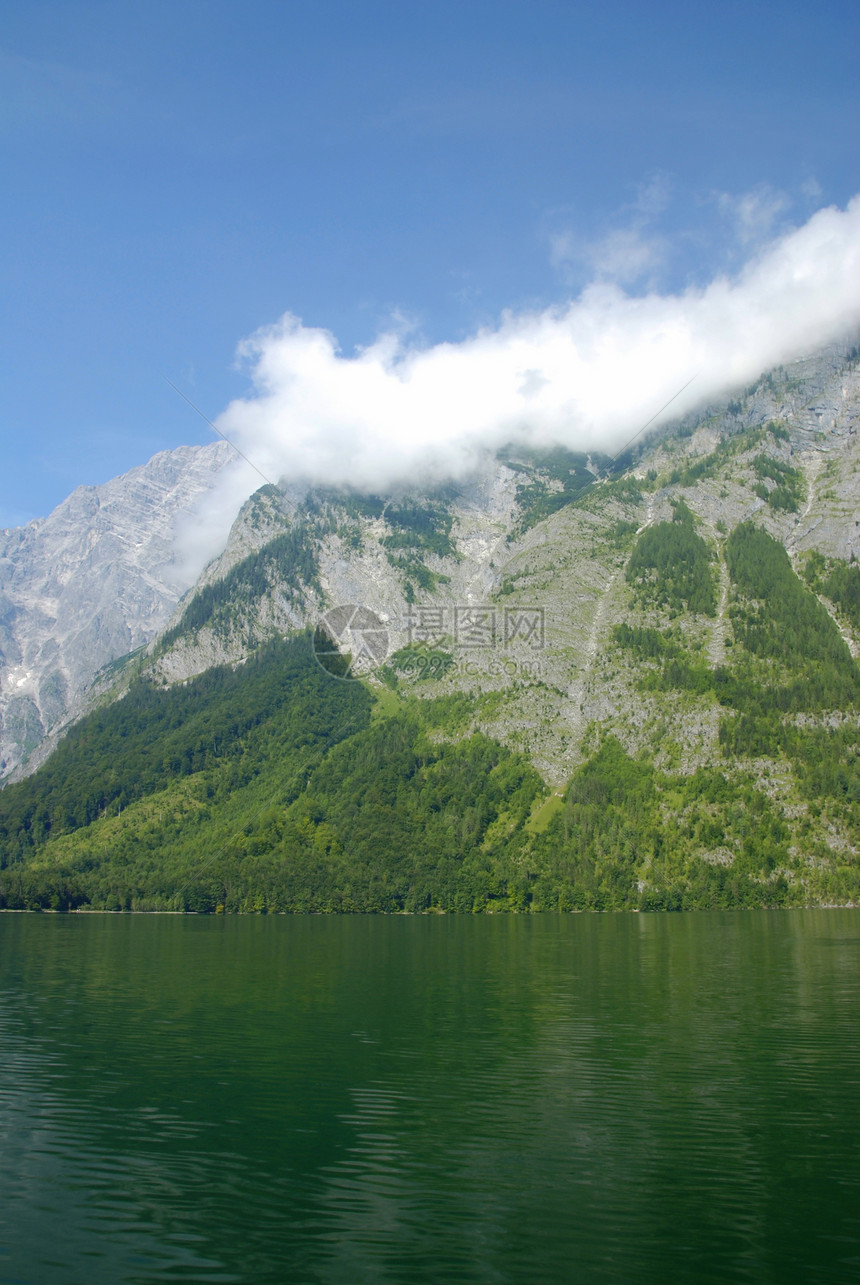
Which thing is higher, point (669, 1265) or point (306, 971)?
point (669, 1265)

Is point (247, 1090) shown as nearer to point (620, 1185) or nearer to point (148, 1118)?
point (148, 1118)

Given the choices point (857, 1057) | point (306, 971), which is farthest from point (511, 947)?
point (857, 1057)

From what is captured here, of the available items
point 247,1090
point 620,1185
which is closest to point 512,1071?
point 247,1090

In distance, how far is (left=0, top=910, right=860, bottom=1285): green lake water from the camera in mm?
25906

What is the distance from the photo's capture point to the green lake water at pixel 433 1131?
1020 inches

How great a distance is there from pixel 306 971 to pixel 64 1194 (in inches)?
2664

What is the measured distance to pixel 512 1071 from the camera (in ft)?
159

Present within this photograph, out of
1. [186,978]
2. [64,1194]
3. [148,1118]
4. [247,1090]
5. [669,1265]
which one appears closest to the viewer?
[669,1265]

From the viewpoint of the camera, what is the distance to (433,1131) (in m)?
37.5

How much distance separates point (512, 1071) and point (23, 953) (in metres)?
93.3

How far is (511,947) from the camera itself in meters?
124

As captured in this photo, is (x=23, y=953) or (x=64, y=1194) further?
(x=23, y=953)

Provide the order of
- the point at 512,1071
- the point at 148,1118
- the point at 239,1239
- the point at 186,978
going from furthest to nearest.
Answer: the point at 186,978
the point at 512,1071
the point at 148,1118
the point at 239,1239

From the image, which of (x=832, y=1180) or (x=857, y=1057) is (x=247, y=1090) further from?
(x=857, y=1057)
